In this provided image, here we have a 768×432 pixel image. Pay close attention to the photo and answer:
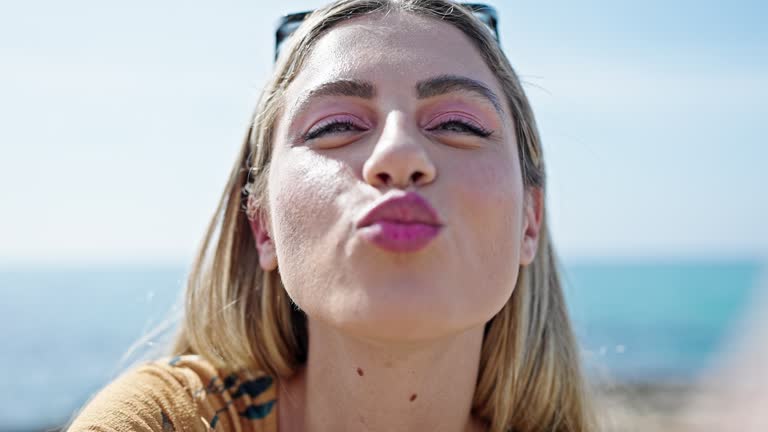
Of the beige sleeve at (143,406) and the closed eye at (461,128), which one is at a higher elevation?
the closed eye at (461,128)

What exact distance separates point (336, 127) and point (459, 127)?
463mm

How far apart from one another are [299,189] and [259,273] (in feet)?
3.27

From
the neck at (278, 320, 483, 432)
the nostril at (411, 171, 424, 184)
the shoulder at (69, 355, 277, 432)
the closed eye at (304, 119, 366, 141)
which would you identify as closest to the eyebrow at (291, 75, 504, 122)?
the closed eye at (304, 119, 366, 141)

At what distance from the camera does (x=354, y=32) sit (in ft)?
8.93

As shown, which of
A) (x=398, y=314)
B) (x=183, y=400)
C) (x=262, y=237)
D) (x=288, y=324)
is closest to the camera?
(x=398, y=314)

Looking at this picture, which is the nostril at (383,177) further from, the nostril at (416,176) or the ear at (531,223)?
the ear at (531,223)

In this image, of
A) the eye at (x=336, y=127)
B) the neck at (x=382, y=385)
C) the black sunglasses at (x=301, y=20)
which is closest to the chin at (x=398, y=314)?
the neck at (x=382, y=385)

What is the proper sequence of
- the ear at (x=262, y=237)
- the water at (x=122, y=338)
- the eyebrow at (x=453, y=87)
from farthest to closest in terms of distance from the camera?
the water at (x=122, y=338) < the ear at (x=262, y=237) < the eyebrow at (x=453, y=87)

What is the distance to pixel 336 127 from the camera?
2.52 meters

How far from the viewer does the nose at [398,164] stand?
2.21m

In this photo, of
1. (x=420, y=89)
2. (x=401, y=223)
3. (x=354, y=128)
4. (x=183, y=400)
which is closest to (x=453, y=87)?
(x=420, y=89)

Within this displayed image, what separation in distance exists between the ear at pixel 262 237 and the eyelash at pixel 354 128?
2.01 feet

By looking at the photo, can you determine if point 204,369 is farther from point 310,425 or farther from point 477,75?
point 477,75

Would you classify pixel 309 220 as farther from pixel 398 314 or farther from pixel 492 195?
pixel 492 195
